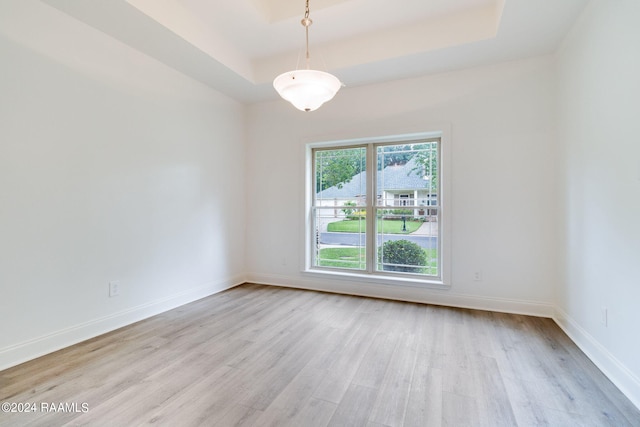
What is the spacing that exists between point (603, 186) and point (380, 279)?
92.1 inches

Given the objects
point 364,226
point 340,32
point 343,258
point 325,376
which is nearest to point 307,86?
point 340,32

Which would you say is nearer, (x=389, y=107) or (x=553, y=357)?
Answer: (x=553, y=357)

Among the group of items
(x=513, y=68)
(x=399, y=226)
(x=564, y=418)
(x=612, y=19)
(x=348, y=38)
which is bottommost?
(x=564, y=418)

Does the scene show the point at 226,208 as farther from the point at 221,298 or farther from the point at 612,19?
the point at 612,19

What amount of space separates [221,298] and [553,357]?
3416 mm

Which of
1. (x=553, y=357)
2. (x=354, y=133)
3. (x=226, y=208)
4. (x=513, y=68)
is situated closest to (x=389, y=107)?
(x=354, y=133)

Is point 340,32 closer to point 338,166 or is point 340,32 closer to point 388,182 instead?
point 338,166

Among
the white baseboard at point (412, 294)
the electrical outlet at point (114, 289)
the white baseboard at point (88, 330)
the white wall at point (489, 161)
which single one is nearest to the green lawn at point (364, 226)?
the white wall at point (489, 161)

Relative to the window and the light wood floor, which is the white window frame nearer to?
the window

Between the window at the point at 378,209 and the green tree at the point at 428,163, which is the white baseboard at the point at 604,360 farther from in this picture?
the green tree at the point at 428,163

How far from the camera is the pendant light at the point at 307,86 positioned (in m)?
2.00

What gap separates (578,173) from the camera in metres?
2.47

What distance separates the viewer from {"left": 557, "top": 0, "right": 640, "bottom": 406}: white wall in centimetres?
175

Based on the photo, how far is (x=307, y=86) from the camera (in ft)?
6.67
